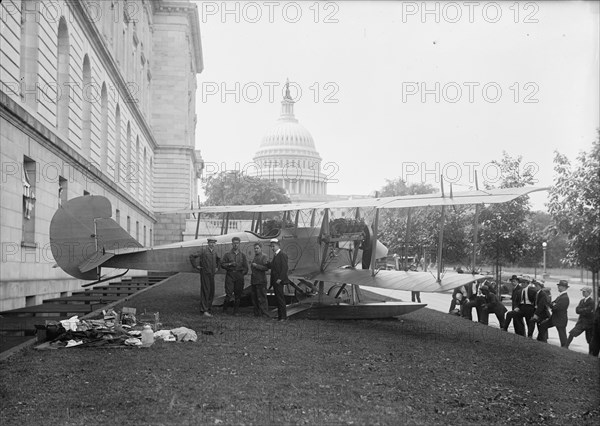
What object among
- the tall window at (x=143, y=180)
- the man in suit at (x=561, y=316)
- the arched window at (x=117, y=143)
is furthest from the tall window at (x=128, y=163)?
the man in suit at (x=561, y=316)

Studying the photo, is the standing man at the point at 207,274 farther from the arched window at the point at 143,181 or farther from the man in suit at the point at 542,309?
the arched window at the point at 143,181

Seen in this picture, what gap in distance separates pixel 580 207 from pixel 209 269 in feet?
49.7

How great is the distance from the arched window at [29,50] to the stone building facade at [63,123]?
0.03 m

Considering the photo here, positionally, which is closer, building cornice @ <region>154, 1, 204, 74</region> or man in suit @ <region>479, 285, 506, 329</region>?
man in suit @ <region>479, 285, 506, 329</region>

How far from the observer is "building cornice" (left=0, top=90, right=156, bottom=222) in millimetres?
18734

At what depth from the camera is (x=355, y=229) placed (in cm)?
2044

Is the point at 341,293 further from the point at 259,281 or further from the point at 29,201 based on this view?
the point at 29,201

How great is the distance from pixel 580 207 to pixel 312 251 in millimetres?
11656

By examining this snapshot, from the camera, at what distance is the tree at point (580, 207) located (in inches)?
1044

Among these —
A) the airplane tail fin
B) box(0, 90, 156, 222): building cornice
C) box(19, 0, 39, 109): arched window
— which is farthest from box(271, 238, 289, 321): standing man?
box(19, 0, 39, 109): arched window

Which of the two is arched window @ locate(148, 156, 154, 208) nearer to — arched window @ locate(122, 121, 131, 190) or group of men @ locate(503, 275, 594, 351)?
arched window @ locate(122, 121, 131, 190)

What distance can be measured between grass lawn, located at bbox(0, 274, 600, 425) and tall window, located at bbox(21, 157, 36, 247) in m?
8.09

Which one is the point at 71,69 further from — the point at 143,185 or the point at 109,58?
the point at 143,185

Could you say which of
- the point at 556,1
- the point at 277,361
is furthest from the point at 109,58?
the point at 556,1
